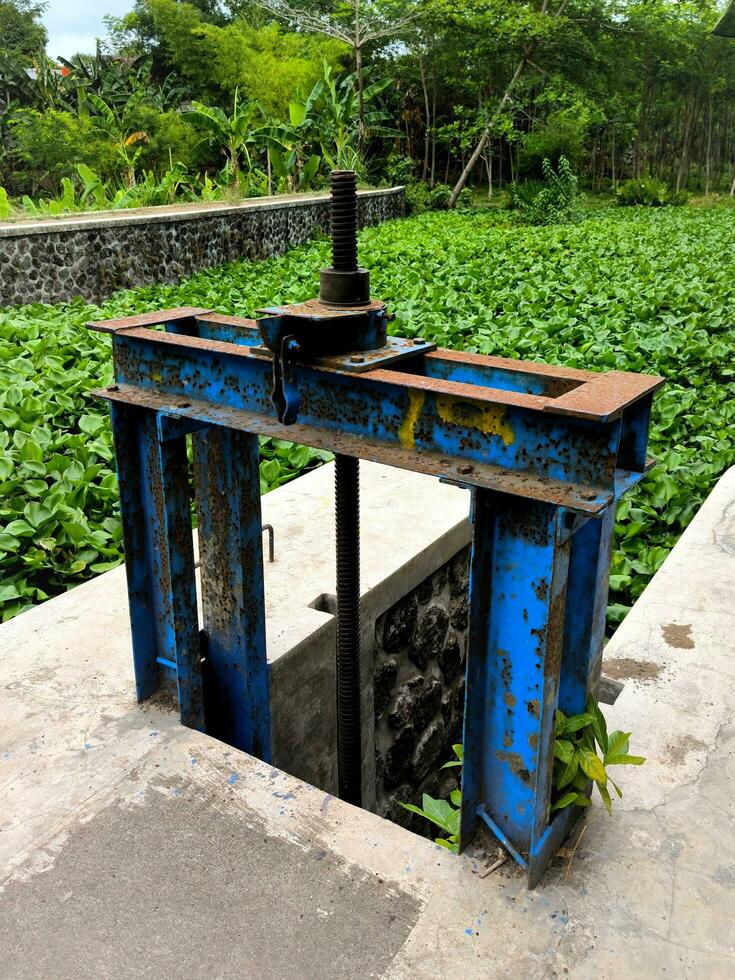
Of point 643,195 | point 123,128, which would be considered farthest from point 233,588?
point 643,195

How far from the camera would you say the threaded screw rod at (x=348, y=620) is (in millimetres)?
2298

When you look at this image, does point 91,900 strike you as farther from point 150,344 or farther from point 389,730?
point 389,730

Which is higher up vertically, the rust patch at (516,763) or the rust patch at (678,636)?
the rust patch at (516,763)

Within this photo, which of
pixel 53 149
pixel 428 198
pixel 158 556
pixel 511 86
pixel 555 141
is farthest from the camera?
pixel 555 141

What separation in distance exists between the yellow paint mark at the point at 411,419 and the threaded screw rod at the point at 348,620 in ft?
1.26

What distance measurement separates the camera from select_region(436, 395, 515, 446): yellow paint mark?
1.61 meters

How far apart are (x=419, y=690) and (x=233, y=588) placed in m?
1.48

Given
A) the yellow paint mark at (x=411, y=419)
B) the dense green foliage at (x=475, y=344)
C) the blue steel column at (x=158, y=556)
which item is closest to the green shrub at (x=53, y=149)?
the dense green foliage at (x=475, y=344)

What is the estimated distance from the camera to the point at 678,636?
2818 mm

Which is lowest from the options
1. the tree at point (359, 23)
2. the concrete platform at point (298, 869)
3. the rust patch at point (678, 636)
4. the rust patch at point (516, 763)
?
the concrete platform at point (298, 869)

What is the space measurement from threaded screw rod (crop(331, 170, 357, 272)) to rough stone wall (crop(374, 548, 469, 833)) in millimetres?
1580

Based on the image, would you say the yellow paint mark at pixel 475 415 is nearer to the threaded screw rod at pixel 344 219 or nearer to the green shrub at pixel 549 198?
the threaded screw rod at pixel 344 219

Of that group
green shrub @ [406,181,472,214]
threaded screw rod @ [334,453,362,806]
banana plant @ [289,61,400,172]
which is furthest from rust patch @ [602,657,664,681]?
green shrub @ [406,181,472,214]

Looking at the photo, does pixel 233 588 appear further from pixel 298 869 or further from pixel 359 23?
Result: pixel 359 23
